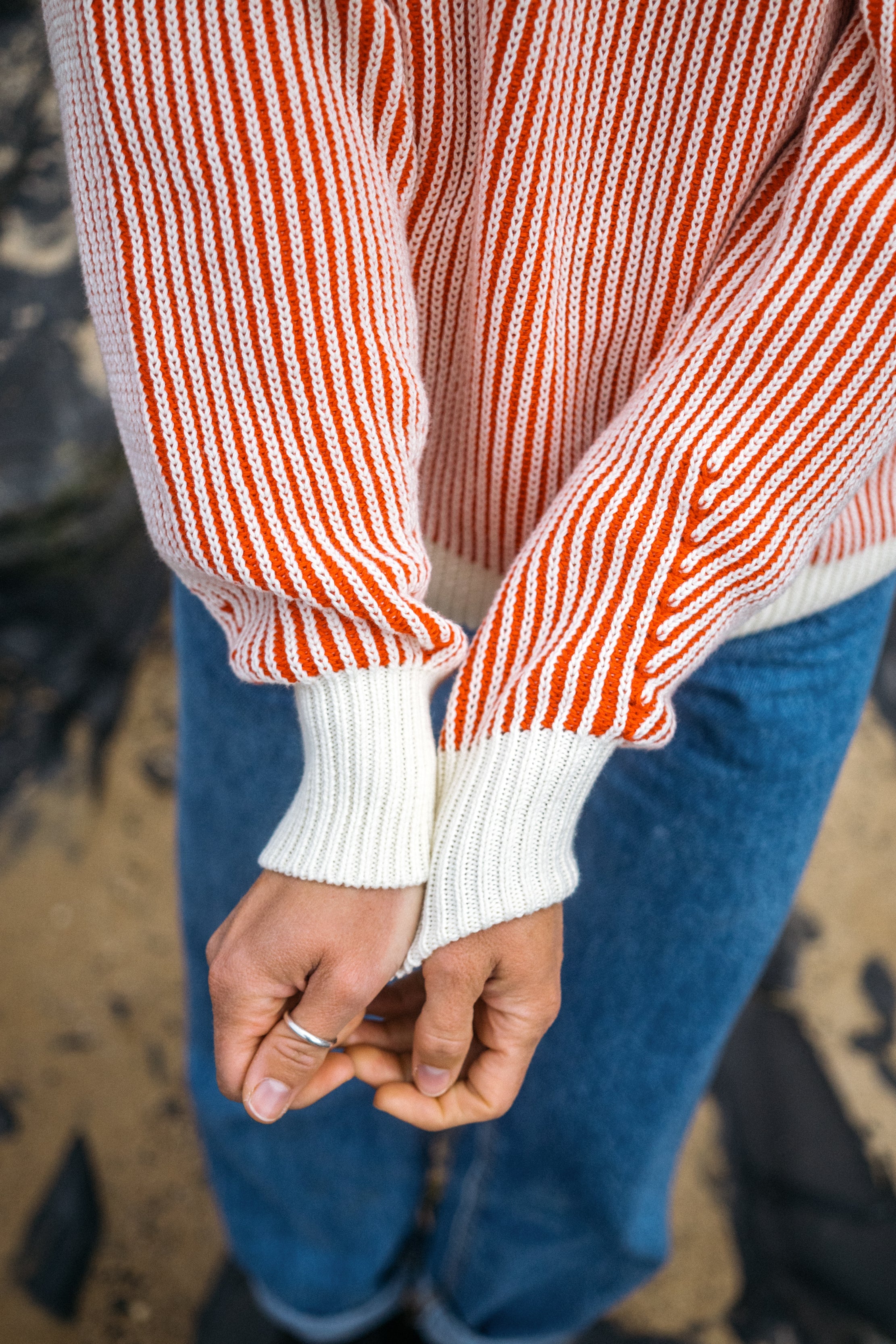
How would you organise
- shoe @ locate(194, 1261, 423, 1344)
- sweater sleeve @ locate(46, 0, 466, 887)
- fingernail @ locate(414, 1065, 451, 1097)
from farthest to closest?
shoe @ locate(194, 1261, 423, 1344) < fingernail @ locate(414, 1065, 451, 1097) < sweater sleeve @ locate(46, 0, 466, 887)

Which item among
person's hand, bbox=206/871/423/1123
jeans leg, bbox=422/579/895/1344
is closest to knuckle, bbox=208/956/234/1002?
person's hand, bbox=206/871/423/1123

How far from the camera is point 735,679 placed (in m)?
0.63

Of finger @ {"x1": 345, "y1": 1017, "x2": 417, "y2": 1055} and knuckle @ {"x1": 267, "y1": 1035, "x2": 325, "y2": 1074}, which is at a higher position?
knuckle @ {"x1": 267, "y1": 1035, "x2": 325, "y2": 1074}

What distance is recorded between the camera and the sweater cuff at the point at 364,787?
0.48 meters

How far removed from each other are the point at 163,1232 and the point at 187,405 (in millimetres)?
1199

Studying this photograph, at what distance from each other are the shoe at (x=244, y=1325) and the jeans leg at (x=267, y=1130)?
1.7 inches

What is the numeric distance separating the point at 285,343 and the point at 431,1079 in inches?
17.0

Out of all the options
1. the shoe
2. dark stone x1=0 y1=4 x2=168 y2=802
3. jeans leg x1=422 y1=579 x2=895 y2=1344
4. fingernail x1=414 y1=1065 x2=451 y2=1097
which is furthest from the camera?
dark stone x1=0 y1=4 x2=168 y2=802

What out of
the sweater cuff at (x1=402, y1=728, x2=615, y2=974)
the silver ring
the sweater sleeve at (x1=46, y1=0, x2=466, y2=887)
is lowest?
the silver ring

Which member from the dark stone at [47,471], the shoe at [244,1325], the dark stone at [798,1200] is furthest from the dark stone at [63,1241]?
the dark stone at [798,1200]

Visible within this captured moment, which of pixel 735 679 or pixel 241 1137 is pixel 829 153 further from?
Result: pixel 241 1137

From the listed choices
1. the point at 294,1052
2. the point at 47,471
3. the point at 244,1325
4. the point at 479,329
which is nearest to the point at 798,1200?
the point at 244,1325

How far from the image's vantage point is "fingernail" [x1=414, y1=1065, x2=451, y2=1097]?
53cm

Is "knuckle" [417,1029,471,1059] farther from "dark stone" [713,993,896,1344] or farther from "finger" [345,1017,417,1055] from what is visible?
"dark stone" [713,993,896,1344]
